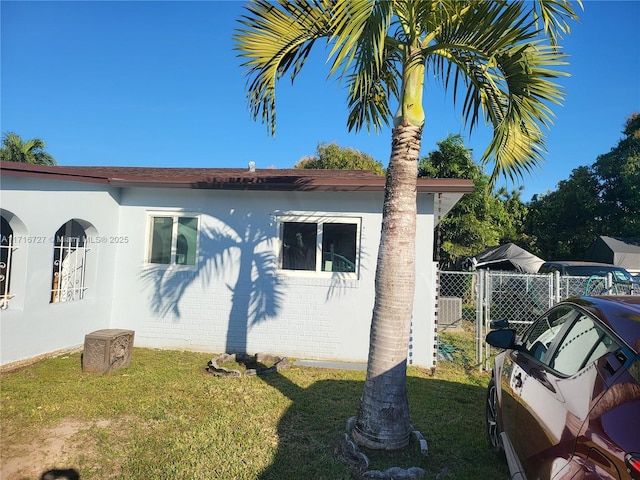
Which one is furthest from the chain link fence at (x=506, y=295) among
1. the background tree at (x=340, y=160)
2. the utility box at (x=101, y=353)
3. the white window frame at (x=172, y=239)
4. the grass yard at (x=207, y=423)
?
the background tree at (x=340, y=160)

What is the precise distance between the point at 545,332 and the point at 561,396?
1218 mm

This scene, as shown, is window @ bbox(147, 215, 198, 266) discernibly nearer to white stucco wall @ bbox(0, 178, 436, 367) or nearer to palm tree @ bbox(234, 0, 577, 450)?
white stucco wall @ bbox(0, 178, 436, 367)

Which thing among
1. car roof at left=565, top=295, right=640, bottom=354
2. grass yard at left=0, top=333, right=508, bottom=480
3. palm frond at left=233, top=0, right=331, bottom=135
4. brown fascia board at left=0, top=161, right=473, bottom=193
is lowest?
grass yard at left=0, top=333, right=508, bottom=480

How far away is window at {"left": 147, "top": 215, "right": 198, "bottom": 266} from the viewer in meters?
8.27

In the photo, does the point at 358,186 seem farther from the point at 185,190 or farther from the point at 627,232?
the point at 627,232

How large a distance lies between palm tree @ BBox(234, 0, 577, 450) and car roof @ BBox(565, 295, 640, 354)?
153 centimetres

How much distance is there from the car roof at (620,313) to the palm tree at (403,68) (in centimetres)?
153

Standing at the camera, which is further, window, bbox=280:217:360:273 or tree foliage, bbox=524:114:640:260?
tree foliage, bbox=524:114:640:260

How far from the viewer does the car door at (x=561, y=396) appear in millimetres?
2014

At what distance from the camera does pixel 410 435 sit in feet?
13.5

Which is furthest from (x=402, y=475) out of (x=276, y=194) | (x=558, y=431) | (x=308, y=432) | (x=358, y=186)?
(x=276, y=194)

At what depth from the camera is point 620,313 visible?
2.35m

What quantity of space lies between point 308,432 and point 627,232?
23.8 metres

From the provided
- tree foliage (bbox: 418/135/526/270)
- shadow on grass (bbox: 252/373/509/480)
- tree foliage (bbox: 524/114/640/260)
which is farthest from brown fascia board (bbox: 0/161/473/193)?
tree foliage (bbox: 524/114/640/260)
